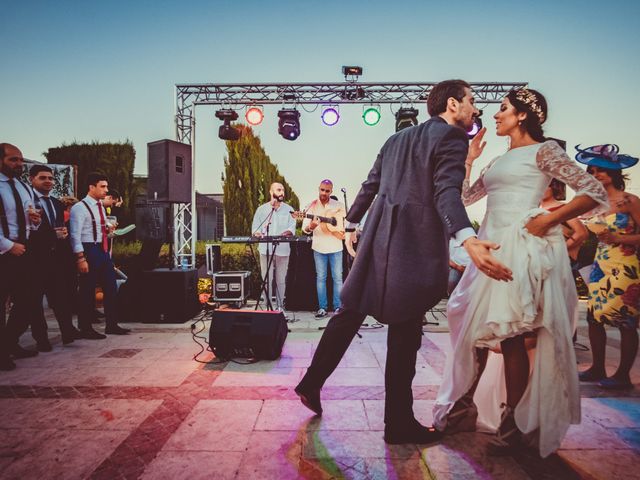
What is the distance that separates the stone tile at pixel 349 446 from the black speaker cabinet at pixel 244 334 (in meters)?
1.39

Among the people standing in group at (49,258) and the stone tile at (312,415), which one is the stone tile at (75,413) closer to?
the stone tile at (312,415)

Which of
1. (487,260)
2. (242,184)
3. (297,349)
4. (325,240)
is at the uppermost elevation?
(242,184)

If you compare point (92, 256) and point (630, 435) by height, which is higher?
point (92, 256)

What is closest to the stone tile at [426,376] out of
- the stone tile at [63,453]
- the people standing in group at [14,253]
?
the stone tile at [63,453]

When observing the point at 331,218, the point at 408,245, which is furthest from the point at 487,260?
the point at 331,218

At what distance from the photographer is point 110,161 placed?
15.7 meters

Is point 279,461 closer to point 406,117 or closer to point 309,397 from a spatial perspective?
point 309,397

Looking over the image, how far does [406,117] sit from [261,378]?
6530mm

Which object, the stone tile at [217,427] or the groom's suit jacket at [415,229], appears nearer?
the groom's suit jacket at [415,229]

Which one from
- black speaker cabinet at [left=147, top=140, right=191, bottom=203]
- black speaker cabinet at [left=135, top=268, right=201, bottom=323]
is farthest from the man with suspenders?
black speaker cabinet at [left=147, top=140, right=191, bottom=203]

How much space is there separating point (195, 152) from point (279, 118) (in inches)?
88.3

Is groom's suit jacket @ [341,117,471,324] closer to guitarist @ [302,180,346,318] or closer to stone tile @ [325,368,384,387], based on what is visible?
stone tile @ [325,368,384,387]

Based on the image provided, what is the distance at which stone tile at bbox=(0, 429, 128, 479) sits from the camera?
1739mm

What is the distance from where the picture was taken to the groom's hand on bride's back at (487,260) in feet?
4.74
